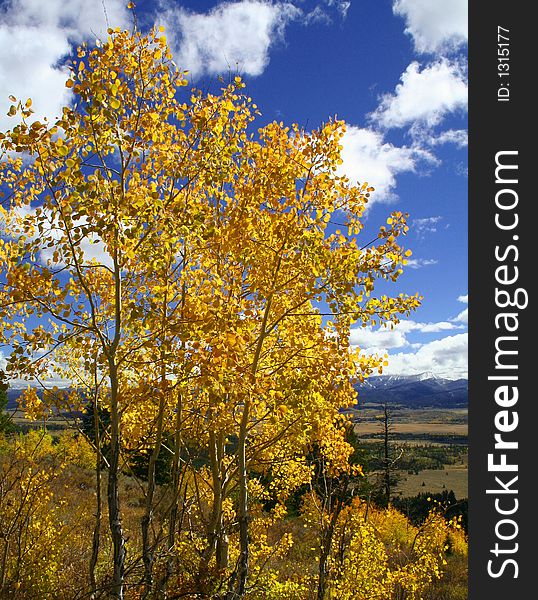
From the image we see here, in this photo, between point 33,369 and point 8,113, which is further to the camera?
point 33,369

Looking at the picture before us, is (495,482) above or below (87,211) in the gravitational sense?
below

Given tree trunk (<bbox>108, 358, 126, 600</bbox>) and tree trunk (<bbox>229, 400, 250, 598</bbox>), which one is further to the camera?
tree trunk (<bbox>229, 400, 250, 598</bbox>)

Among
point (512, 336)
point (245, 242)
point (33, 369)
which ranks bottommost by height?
point (33, 369)

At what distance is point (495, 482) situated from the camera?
5734mm

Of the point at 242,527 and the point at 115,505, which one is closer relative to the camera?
the point at 115,505

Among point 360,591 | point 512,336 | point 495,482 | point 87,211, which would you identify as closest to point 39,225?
point 87,211

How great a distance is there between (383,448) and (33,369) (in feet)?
120

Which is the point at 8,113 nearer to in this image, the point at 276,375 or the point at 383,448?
the point at 276,375

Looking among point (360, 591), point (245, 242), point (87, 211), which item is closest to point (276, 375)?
point (245, 242)

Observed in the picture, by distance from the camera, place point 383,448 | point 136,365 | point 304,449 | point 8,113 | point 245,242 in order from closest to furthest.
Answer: point 8,113, point 136,365, point 245,242, point 304,449, point 383,448

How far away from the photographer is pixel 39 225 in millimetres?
3820

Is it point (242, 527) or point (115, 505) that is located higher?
point (115, 505)

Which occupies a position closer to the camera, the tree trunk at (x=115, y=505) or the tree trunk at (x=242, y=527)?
the tree trunk at (x=115, y=505)

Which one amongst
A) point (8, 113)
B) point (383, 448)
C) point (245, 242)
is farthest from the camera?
point (383, 448)
